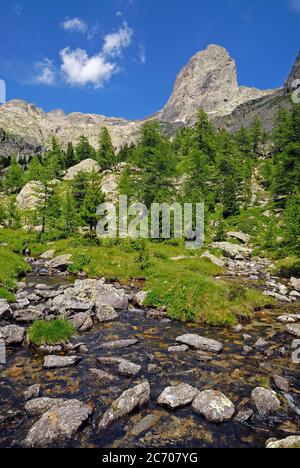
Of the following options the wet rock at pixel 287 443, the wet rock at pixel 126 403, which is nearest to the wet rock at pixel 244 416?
the wet rock at pixel 287 443

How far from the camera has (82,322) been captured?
14.5 metres

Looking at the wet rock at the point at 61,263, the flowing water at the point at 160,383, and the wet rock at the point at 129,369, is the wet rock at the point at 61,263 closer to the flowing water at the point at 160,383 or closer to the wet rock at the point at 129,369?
the flowing water at the point at 160,383

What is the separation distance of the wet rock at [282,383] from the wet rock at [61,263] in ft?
68.9

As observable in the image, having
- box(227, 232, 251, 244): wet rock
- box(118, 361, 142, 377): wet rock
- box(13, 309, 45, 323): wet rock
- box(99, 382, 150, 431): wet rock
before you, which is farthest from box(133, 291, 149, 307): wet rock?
box(227, 232, 251, 244): wet rock

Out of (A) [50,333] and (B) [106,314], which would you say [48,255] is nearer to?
(B) [106,314]

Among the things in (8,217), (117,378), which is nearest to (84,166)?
(8,217)

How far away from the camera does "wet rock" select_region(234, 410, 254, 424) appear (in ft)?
26.9

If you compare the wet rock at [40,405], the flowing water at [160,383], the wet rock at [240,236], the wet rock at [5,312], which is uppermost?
the wet rock at [240,236]

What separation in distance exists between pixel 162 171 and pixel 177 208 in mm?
15320

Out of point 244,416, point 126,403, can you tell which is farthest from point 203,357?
point 126,403

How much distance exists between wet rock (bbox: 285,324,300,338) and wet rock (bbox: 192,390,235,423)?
6948mm

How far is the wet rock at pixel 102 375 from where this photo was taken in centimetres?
1010
